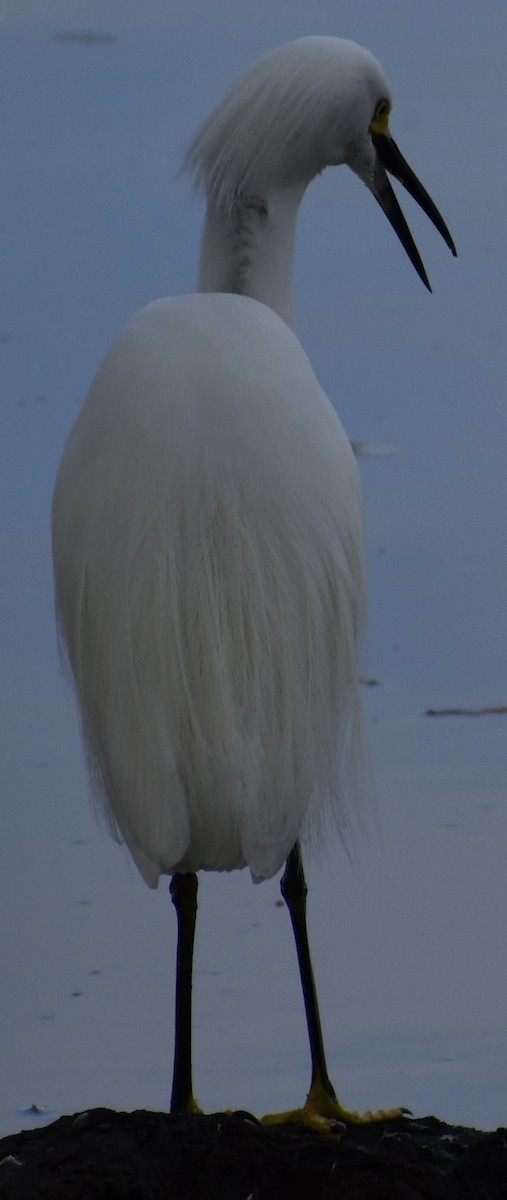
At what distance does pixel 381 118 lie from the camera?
2.39 m

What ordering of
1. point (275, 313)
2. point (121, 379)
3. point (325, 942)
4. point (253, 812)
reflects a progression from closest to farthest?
point (253, 812), point (121, 379), point (275, 313), point (325, 942)

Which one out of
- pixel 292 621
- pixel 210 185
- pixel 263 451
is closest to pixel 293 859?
pixel 292 621

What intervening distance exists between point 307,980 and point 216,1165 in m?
0.32

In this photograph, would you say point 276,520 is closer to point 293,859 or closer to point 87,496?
point 87,496

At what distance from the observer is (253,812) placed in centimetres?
194

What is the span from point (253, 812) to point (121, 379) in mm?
421

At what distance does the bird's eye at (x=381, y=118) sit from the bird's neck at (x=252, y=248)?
0.45ft

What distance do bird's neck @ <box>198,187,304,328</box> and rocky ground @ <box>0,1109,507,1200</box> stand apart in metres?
0.83

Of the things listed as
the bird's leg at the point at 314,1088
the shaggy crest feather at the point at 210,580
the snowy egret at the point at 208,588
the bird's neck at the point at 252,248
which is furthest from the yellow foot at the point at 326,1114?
the bird's neck at the point at 252,248

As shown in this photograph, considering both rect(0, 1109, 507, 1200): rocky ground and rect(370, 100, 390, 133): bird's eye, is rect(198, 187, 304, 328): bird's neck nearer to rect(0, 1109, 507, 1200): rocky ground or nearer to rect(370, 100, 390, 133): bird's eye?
rect(370, 100, 390, 133): bird's eye

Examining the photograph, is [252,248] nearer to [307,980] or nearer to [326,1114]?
[307,980]

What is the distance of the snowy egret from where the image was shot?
6.47 ft

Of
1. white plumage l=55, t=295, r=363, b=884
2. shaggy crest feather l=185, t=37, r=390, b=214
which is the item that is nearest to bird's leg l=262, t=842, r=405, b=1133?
white plumage l=55, t=295, r=363, b=884

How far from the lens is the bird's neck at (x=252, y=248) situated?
228 cm
